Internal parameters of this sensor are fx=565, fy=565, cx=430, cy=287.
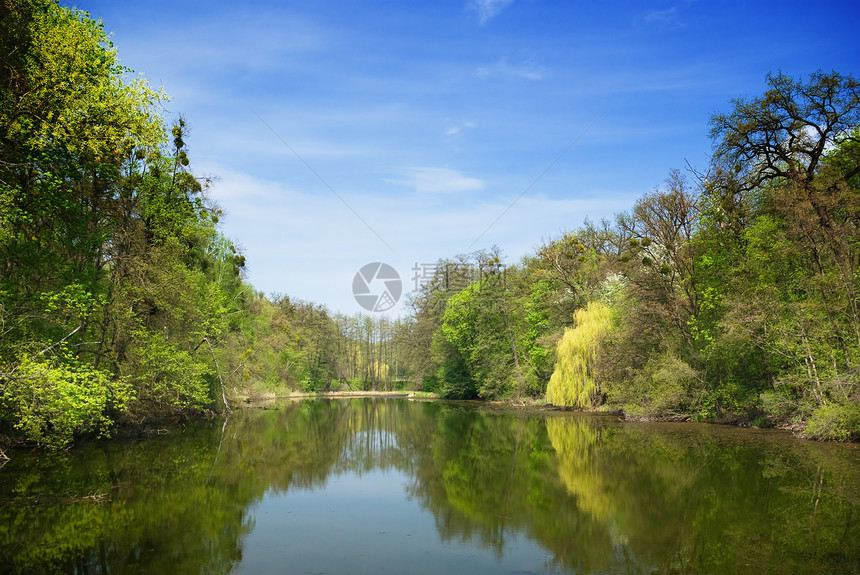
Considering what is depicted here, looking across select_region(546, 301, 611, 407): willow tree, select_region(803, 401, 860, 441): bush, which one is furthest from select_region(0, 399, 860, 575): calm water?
select_region(546, 301, 611, 407): willow tree

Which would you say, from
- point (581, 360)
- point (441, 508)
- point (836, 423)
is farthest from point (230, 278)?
point (836, 423)

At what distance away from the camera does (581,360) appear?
33.2 meters

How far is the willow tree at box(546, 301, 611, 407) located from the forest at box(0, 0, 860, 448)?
129 millimetres

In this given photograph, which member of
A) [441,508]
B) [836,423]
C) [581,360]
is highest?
[581,360]

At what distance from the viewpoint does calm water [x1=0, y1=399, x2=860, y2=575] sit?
8.45m

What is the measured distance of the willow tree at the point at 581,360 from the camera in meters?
33.0

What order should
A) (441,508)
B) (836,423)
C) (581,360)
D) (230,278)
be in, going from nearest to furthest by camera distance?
(441,508)
(836,423)
(581,360)
(230,278)

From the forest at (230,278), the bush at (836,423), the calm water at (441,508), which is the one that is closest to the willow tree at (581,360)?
the forest at (230,278)

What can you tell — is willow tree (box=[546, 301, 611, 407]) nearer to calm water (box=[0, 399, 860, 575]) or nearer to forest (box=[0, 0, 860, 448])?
forest (box=[0, 0, 860, 448])

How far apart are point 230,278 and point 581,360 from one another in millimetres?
23861

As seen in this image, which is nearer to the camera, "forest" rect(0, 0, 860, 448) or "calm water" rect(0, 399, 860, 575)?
"calm water" rect(0, 399, 860, 575)

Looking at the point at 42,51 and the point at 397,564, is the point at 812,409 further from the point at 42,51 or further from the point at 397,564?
the point at 42,51

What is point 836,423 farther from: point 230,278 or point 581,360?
point 230,278

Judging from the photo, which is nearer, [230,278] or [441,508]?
[441,508]
